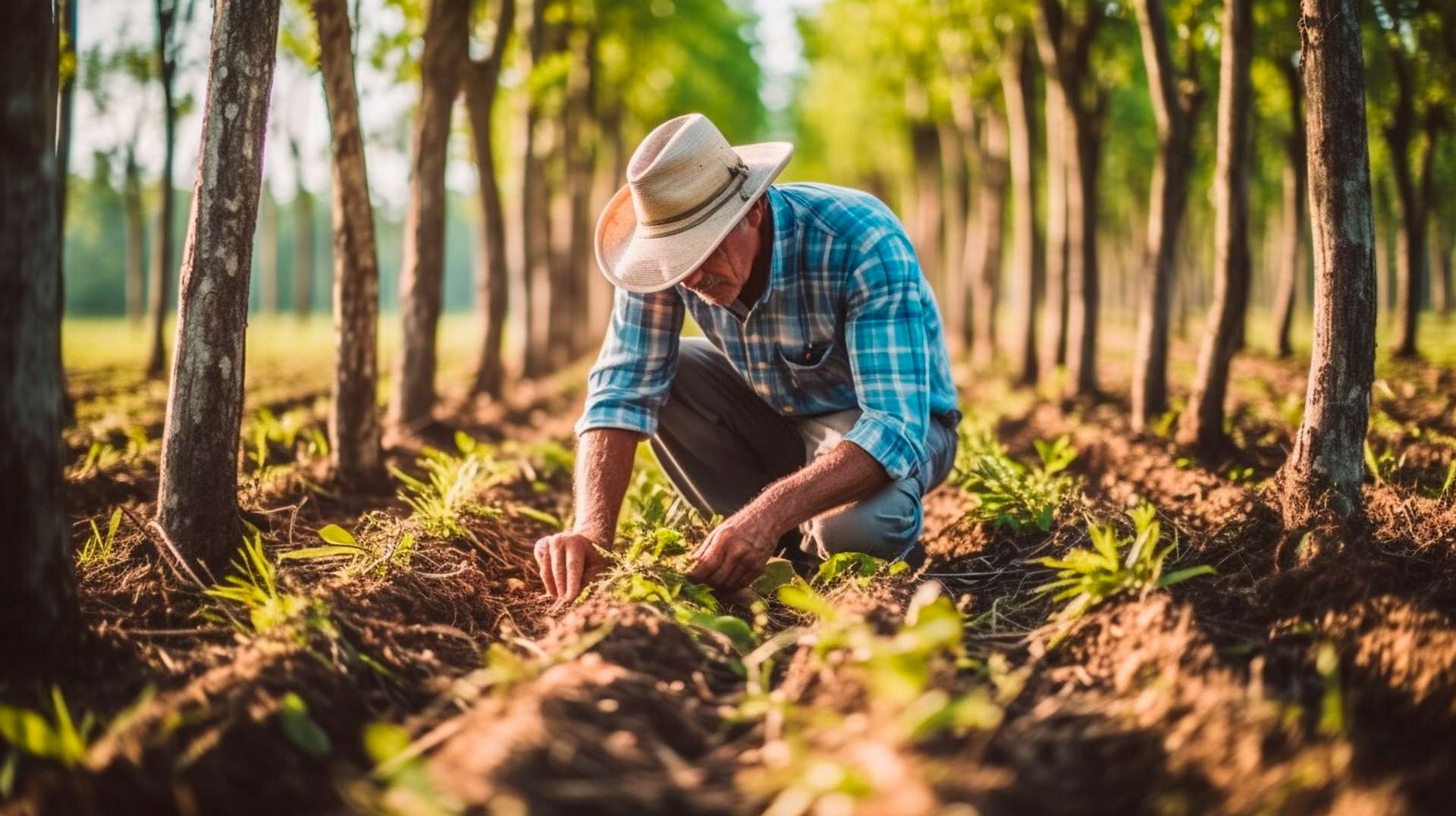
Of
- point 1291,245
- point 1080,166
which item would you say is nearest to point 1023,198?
point 1080,166

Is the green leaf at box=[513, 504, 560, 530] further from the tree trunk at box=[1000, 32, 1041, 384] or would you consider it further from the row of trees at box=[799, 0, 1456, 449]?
the tree trunk at box=[1000, 32, 1041, 384]

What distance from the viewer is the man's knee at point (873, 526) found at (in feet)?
10.9

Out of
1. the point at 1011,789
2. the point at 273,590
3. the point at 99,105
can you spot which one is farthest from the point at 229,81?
the point at 99,105

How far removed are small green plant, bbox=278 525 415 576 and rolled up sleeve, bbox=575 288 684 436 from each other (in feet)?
2.38

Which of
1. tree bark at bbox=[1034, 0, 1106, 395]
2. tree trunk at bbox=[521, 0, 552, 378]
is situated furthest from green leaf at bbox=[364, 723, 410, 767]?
tree trunk at bbox=[521, 0, 552, 378]

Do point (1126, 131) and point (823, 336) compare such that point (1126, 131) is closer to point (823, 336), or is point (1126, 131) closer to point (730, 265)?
point (823, 336)

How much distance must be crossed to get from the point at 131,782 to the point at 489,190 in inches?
299

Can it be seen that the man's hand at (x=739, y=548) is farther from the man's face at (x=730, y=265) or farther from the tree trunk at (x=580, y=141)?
the tree trunk at (x=580, y=141)

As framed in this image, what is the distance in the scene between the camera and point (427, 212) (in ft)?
22.4

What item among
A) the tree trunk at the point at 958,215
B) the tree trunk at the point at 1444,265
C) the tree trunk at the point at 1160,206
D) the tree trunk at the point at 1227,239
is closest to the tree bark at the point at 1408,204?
the tree trunk at the point at 958,215

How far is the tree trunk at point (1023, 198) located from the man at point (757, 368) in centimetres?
688

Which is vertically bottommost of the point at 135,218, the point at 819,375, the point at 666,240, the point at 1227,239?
the point at 819,375

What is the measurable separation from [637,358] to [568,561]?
909 mm

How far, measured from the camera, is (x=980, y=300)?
12.3m
